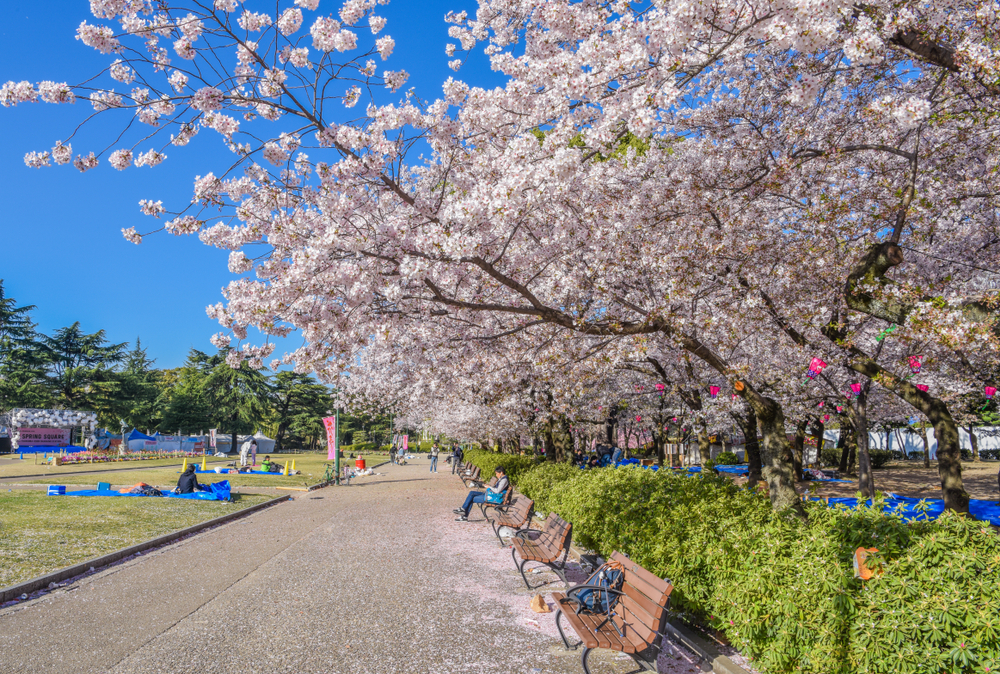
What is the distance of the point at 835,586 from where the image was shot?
3.87 meters

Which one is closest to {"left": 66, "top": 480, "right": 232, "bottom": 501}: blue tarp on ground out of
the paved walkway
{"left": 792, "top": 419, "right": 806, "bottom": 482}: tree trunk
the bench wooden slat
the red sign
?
the paved walkway

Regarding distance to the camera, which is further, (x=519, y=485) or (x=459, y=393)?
(x=459, y=393)

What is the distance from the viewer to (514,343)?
34.3ft

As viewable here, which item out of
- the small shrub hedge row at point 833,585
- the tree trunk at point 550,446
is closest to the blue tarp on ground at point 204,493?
the tree trunk at point 550,446

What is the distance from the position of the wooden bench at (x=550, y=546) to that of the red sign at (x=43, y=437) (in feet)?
178

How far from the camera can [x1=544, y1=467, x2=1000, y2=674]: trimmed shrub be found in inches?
128

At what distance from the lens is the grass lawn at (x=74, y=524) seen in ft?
27.0

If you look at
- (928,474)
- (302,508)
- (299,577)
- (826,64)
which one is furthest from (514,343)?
(928,474)

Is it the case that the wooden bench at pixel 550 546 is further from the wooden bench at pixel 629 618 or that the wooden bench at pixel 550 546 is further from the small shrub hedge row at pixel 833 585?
the wooden bench at pixel 629 618

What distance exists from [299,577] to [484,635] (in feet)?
11.6

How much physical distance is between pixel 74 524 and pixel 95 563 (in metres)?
3.89

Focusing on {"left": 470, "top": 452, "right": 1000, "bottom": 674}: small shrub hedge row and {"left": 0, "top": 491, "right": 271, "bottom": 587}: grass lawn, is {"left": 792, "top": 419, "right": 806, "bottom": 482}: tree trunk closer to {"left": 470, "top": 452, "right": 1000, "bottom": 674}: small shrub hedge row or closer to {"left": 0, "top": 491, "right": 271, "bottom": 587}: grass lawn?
{"left": 470, "top": 452, "right": 1000, "bottom": 674}: small shrub hedge row

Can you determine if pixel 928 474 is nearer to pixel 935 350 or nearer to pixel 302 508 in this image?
pixel 935 350

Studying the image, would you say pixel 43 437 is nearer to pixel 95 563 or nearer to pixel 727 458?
pixel 95 563
